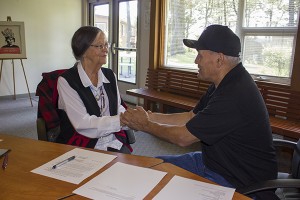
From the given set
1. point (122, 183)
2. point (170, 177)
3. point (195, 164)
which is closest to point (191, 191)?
point (170, 177)

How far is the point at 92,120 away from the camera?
182cm

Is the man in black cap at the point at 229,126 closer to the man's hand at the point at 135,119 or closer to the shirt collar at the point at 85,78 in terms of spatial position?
the man's hand at the point at 135,119

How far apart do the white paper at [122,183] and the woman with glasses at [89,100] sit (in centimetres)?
58

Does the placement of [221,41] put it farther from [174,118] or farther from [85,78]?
[85,78]

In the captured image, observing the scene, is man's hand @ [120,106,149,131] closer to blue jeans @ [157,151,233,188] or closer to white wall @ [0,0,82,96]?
blue jeans @ [157,151,233,188]

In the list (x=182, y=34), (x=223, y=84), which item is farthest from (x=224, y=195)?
(x=182, y=34)

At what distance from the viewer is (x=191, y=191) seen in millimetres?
1098

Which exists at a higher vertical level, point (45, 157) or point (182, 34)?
point (182, 34)

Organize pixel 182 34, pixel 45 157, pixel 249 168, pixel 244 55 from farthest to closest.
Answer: pixel 182 34 < pixel 244 55 < pixel 249 168 < pixel 45 157

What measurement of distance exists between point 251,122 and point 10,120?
4.27 meters

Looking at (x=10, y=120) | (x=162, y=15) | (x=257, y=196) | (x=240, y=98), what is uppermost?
(x=162, y=15)

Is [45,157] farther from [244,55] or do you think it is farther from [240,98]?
[244,55]

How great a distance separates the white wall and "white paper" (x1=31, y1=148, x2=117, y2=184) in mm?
5265

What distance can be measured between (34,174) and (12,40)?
201 inches
